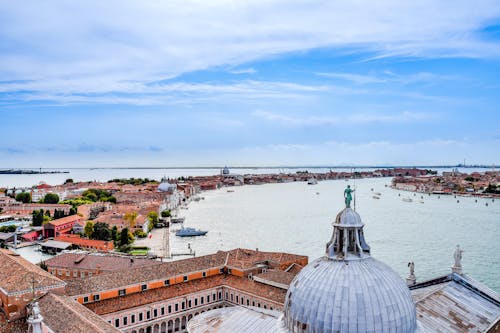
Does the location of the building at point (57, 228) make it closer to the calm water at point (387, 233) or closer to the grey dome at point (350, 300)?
the calm water at point (387, 233)

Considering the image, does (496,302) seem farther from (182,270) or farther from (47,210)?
(47,210)

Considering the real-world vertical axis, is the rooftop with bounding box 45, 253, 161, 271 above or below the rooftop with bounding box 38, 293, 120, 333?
below

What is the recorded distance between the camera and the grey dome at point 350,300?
23.4 feet

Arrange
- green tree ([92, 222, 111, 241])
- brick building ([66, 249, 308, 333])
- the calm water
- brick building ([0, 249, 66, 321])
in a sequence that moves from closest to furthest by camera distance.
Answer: brick building ([0, 249, 66, 321]) < brick building ([66, 249, 308, 333]) < the calm water < green tree ([92, 222, 111, 241])

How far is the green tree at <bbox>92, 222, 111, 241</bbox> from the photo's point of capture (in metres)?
37.3

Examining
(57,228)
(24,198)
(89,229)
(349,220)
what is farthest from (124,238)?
(24,198)

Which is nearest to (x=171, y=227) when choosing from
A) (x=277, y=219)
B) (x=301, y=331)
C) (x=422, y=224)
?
(x=277, y=219)

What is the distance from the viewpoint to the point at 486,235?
3691 cm

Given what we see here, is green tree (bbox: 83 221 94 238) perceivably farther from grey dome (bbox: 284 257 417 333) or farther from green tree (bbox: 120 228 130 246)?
grey dome (bbox: 284 257 417 333)

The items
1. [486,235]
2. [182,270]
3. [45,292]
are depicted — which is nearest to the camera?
[45,292]

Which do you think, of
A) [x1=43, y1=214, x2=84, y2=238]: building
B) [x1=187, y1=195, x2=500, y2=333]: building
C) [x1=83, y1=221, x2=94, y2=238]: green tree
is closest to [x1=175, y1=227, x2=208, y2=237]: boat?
[x1=83, y1=221, x2=94, y2=238]: green tree

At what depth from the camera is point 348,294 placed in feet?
23.8

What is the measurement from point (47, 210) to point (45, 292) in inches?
1648

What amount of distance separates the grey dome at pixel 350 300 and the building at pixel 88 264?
16.6 metres
